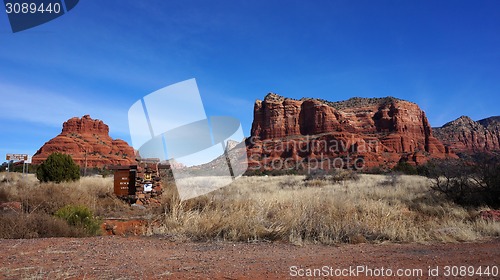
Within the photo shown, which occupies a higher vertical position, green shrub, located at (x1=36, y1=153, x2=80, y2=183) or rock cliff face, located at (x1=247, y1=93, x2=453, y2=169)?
rock cliff face, located at (x1=247, y1=93, x2=453, y2=169)

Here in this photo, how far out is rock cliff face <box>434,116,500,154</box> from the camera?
13062 cm

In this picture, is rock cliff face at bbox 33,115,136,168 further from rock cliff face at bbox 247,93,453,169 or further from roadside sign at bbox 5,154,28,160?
roadside sign at bbox 5,154,28,160

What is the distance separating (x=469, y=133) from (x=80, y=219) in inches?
6052

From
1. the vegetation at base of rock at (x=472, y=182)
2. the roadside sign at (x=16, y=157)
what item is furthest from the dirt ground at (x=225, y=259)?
the roadside sign at (x=16, y=157)

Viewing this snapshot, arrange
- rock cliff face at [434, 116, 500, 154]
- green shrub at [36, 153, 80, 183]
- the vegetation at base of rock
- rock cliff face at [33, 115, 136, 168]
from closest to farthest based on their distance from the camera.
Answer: the vegetation at base of rock < green shrub at [36, 153, 80, 183] < rock cliff face at [33, 115, 136, 168] < rock cliff face at [434, 116, 500, 154]

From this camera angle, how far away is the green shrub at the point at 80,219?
9082mm

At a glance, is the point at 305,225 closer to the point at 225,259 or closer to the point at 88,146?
the point at 225,259

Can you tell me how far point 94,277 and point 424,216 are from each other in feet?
34.8

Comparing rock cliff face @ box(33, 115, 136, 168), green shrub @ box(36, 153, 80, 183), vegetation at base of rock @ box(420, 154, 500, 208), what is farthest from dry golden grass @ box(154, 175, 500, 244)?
rock cliff face @ box(33, 115, 136, 168)

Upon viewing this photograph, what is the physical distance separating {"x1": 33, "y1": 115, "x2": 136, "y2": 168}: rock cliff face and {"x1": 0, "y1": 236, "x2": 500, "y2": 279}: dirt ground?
291 ft

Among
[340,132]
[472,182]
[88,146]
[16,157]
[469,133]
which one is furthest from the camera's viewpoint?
[469,133]

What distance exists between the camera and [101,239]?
26.0 ft

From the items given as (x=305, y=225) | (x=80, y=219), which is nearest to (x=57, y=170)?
(x=80, y=219)

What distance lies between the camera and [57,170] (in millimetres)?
22688
